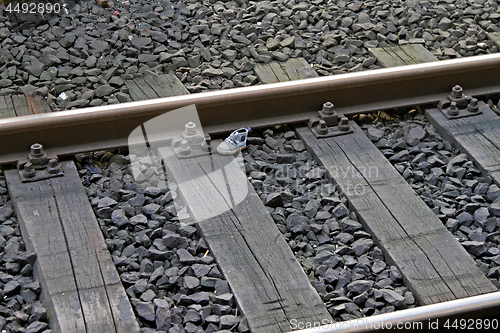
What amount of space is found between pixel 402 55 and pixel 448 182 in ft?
5.76

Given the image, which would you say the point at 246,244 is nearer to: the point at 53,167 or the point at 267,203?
the point at 267,203

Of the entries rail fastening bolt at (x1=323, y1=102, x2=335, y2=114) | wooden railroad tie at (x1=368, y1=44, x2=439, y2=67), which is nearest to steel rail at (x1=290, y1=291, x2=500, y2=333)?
rail fastening bolt at (x1=323, y1=102, x2=335, y2=114)

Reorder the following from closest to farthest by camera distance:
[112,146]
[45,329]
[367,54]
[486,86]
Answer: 1. [45,329]
2. [112,146]
3. [486,86]
4. [367,54]

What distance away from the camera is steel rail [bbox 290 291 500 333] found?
2676mm

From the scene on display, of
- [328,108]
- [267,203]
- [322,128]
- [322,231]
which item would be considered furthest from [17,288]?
[328,108]

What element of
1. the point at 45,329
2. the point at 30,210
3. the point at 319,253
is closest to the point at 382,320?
the point at 319,253

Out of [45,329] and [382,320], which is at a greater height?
[382,320]

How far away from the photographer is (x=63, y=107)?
4.56 metres

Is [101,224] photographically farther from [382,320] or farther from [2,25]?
[2,25]

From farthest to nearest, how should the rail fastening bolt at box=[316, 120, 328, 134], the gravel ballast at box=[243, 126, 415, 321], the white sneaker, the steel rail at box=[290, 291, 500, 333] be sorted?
1. the rail fastening bolt at box=[316, 120, 328, 134]
2. the white sneaker
3. the gravel ballast at box=[243, 126, 415, 321]
4. the steel rail at box=[290, 291, 500, 333]

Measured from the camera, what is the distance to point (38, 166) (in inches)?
153

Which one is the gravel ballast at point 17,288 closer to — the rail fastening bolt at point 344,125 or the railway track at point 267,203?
the railway track at point 267,203

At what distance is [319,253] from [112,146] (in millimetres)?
1481

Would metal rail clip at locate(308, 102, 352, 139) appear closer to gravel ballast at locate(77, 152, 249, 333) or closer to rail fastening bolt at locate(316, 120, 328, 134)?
rail fastening bolt at locate(316, 120, 328, 134)
